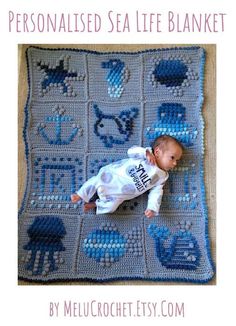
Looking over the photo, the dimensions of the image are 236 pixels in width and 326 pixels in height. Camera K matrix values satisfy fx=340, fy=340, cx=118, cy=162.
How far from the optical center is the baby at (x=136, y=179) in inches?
43.4

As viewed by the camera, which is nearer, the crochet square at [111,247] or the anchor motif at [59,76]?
the crochet square at [111,247]

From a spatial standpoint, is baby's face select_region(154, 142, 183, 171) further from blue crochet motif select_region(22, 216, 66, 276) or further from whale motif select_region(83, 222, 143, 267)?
blue crochet motif select_region(22, 216, 66, 276)

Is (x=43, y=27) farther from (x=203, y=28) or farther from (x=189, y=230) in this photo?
(x=189, y=230)

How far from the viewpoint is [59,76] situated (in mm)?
1227

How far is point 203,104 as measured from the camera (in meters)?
1.21

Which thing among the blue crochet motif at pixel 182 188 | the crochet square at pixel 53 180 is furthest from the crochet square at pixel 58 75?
the blue crochet motif at pixel 182 188

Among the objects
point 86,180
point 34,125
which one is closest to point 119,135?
point 86,180

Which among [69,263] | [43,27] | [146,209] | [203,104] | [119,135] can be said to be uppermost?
[43,27]

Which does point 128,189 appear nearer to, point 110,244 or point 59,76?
point 110,244

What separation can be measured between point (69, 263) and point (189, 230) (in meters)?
0.41

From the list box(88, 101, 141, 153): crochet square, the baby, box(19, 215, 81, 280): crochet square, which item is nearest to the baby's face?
the baby

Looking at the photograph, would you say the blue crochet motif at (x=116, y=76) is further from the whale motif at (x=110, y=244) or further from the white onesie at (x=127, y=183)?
the whale motif at (x=110, y=244)

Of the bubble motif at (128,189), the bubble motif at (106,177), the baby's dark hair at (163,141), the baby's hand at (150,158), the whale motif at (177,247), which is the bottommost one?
the whale motif at (177,247)

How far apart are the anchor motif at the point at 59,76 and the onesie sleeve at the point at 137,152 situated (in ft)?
1.01
